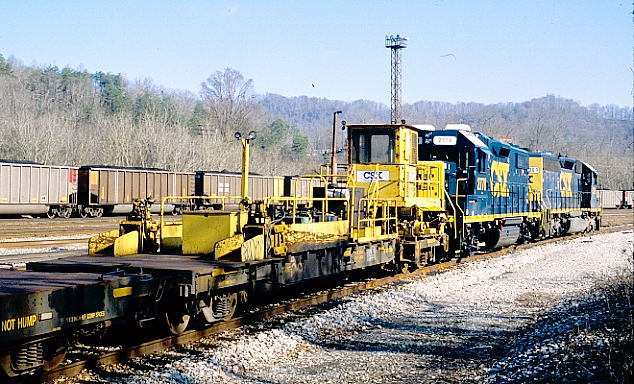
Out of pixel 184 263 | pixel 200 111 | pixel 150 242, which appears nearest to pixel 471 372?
pixel 184 263

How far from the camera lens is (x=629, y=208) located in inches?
2635

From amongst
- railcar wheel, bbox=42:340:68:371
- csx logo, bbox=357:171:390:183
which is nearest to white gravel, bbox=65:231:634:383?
railcar wheel, bbox=42:340:68:371

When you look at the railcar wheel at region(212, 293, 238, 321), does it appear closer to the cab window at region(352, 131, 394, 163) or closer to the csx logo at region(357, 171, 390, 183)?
the csx logo at region(357, 171, 390, 183)

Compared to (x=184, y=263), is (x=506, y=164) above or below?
above

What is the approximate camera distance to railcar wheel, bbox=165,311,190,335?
8531 millimetres

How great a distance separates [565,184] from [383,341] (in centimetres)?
2288

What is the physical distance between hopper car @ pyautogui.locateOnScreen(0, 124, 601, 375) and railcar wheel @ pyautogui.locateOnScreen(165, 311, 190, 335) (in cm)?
2

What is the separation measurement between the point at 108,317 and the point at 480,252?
52.8ft

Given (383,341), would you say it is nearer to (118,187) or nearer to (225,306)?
(225,306)

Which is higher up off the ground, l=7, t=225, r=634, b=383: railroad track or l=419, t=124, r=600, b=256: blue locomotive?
l=419, t=124, r=600, b=256: blue locomotive

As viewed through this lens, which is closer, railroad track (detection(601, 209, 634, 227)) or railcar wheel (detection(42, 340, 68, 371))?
railcar wheel (detection(42, 340, 68, 371))

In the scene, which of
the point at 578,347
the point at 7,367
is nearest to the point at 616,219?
the point at 578,347

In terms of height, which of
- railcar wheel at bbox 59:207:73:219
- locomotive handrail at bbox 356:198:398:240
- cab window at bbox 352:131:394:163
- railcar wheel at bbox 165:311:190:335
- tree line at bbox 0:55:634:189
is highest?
tree line at bbox 0:55:634:189

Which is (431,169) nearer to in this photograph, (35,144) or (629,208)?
(35,144)
